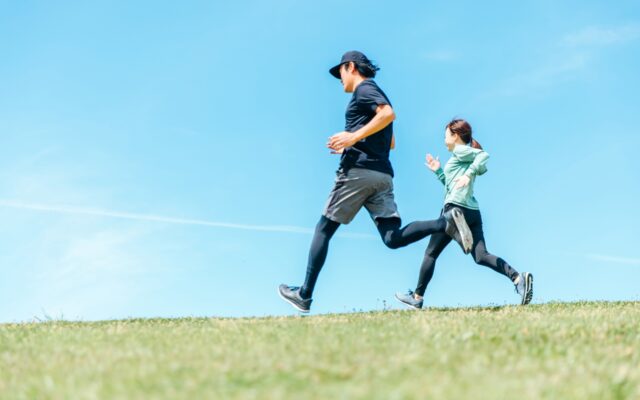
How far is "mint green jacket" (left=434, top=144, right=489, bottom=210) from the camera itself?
1065cm

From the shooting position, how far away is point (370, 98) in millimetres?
9500

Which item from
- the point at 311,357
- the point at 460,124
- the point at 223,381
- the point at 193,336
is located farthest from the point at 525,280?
the point at 223,381

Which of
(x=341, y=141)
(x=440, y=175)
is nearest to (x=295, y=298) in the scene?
(x=341, y=141)

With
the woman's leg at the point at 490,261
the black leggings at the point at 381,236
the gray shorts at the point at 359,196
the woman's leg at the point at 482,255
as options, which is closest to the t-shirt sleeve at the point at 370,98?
the gray shorts at the point at 359,196

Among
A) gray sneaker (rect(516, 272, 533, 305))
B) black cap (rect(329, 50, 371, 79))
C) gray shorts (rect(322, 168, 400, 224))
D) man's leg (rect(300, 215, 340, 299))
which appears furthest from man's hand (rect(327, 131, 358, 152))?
gray sneaker (rect(516, 272, 533, 305))

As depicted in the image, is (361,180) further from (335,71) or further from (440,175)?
(440,175)

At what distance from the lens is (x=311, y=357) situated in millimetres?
5293

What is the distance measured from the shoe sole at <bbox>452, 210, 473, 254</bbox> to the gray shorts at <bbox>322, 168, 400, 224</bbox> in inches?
35.5

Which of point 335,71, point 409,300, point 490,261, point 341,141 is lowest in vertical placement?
point 409,300

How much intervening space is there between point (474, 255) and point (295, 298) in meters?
2.81

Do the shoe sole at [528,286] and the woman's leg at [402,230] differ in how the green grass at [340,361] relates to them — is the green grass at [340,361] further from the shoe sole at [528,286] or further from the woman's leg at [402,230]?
the shoe sole at [528,286]

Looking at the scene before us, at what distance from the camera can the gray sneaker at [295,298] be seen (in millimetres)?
9930

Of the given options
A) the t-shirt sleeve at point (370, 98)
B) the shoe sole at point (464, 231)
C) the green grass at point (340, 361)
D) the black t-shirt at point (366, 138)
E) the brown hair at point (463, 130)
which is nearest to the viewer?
the green grass at point (340, 361)

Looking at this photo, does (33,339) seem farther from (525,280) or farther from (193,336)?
(525,280)
